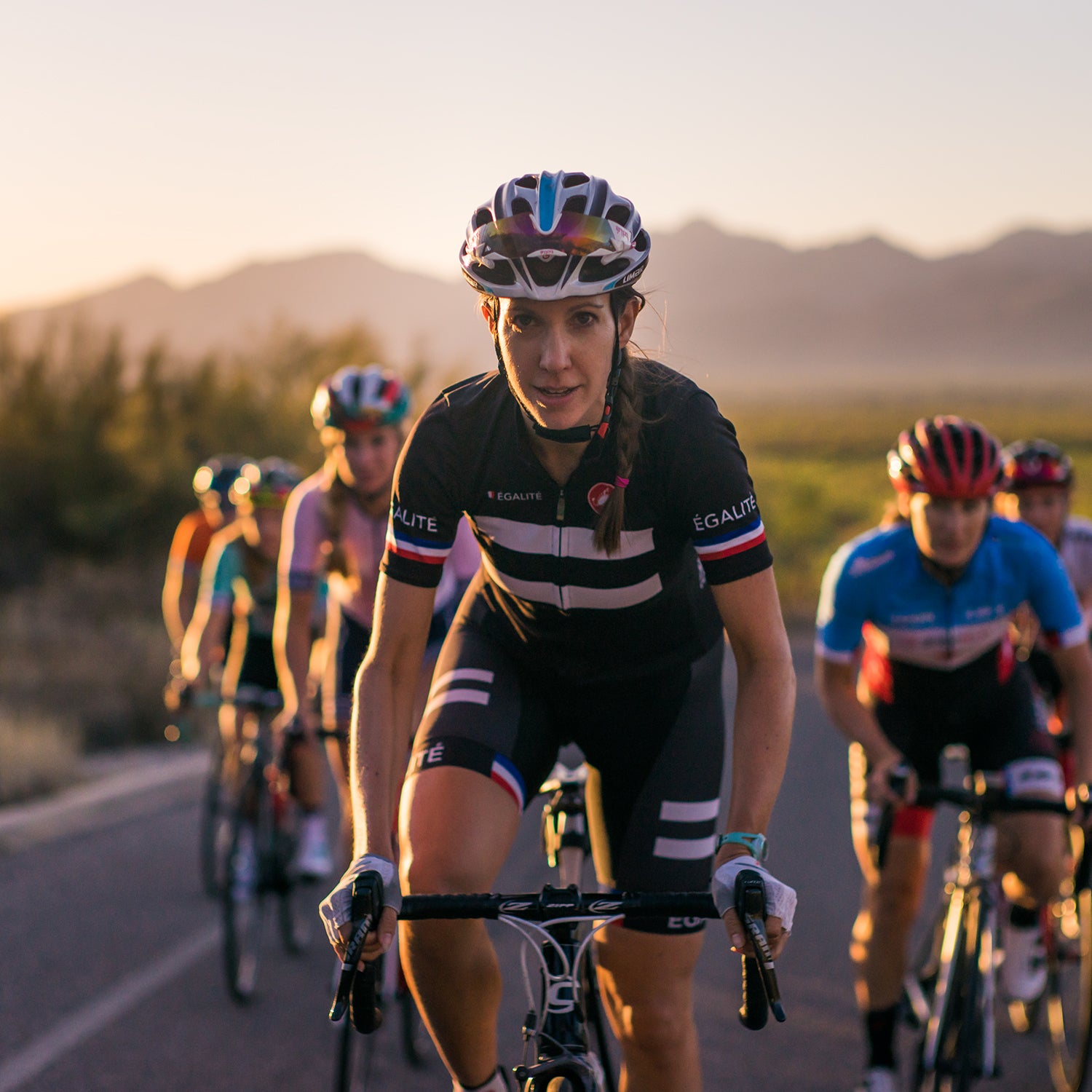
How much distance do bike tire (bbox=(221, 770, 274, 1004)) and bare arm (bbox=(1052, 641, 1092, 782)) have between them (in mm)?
3557

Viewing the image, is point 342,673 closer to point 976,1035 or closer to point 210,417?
point 976,1035

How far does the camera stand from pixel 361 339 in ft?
102

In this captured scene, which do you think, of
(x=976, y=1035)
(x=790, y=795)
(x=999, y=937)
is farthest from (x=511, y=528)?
(x=790, y=795)

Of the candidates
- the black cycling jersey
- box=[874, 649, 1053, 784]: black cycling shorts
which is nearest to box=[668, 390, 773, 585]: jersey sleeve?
the black cycling jersey

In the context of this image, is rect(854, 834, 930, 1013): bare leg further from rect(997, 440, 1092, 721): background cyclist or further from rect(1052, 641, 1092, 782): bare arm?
rect(997, 440, 1092, 721): background cyclist

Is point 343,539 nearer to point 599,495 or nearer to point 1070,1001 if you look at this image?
point 599,495

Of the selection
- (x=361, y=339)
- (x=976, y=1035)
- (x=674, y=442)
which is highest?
(x=361, y=339)

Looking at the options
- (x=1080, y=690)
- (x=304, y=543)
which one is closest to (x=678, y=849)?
(x=1080, y=690)

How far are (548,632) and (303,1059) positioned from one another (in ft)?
8.79

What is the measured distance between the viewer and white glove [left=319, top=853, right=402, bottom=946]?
92.7 inches

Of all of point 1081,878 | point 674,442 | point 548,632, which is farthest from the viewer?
point 1081,878

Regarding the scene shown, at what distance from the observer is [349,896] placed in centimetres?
238

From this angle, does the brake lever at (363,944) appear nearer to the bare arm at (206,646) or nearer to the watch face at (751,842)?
the watch face at (751,842)

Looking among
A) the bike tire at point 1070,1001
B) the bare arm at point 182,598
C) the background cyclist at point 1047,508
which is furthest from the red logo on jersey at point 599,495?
the bare arm at point 182,598
